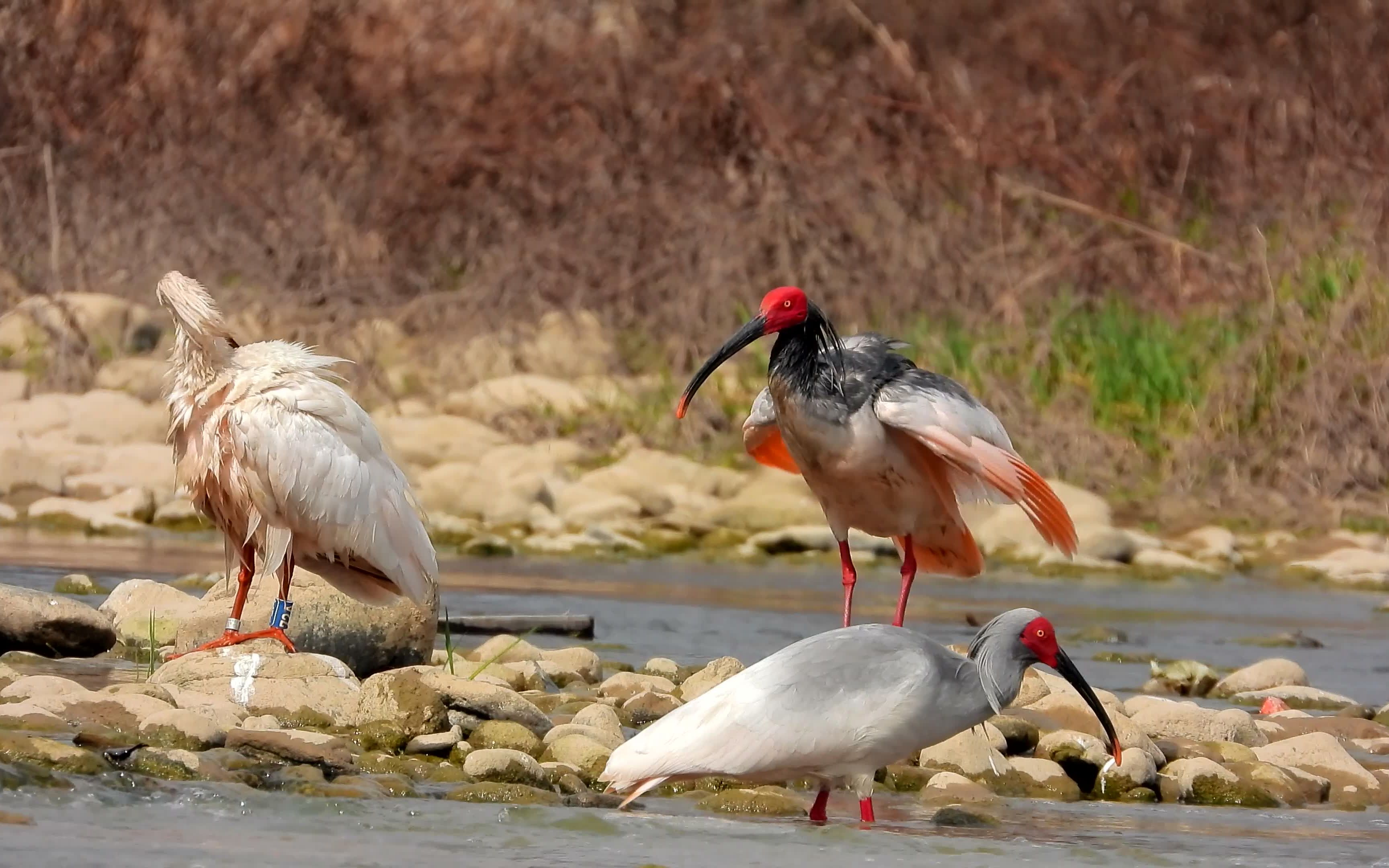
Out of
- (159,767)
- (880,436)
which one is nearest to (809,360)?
(880,436)

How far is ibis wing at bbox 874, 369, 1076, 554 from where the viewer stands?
9219 millimetres

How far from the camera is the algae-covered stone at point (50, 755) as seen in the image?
6.30m

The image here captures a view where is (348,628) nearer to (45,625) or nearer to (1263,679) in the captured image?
(45,625)

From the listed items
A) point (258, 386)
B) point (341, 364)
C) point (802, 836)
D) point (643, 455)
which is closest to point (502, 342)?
point (341, 364)

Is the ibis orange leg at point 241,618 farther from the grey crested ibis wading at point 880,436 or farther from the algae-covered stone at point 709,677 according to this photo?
the grey crested ibis wading at point 880,436

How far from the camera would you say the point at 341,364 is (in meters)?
18.1

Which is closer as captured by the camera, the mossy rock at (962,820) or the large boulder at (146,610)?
the mossy rock at (962,820)

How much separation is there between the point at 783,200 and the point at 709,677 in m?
11.1

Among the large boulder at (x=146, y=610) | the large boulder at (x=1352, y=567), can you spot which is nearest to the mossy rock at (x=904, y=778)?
the large boulder at (x=146, y=610)

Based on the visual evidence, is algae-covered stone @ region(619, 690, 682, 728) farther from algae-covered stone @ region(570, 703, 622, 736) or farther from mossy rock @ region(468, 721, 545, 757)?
mossy rock @ region(468, 721, 545, 757)

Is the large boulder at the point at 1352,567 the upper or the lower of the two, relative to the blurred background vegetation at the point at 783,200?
lower

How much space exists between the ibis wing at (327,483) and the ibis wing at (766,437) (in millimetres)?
1729

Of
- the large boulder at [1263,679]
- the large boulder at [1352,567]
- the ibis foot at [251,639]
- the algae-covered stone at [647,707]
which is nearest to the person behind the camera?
the algae-covered stone at [647,707]

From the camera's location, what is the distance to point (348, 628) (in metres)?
8.68
